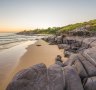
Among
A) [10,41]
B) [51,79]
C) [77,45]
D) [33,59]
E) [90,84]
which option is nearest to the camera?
[51,79]

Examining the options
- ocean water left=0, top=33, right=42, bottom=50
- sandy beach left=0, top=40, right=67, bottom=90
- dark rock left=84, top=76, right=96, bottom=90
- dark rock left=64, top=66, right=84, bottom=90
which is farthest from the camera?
ocean water left=0, top=33, right=42, bottom=50

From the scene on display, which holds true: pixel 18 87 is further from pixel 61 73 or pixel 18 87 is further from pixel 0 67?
pixel 0 67

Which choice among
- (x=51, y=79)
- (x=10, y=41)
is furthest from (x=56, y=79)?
(x=10, y=41)

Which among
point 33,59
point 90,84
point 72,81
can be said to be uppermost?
point 72,81

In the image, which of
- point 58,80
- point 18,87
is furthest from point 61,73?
point 18,87

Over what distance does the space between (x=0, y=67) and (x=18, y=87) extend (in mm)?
7654

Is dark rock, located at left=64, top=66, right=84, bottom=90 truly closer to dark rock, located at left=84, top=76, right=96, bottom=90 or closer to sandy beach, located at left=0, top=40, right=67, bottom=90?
dark rock, located at left=84, top=76, right=96, bottom=90

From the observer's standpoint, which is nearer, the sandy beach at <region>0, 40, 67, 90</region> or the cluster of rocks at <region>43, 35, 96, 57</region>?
the sandy beach at <region>0, 40, 67, 90</region>

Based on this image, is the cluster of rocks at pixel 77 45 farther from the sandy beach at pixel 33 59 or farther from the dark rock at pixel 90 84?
the dark rock at pixel 90 84

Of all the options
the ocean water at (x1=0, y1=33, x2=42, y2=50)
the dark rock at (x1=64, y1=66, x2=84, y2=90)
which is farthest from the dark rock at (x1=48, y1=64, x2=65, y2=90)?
the ocean water at (x1=0, y1=33, x2=42, y2=50)

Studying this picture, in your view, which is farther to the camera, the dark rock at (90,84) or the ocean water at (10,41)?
the ocean water at (10,41)

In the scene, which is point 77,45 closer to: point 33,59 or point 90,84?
point 33,59

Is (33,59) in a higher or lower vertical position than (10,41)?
higher

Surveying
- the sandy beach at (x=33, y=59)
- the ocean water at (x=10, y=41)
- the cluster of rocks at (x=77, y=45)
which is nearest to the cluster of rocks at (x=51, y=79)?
the sandy beach at (x=33, y=59)
